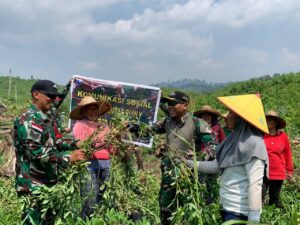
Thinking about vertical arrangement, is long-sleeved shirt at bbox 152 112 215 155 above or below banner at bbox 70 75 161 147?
below

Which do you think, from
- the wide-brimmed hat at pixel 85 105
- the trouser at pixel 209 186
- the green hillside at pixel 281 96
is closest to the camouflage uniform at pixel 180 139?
the trouser at pixel 209 186

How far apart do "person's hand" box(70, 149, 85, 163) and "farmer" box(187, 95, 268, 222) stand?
113 cm

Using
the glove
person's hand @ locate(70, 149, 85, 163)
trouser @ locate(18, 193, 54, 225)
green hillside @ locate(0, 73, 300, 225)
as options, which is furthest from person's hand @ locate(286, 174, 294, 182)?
trouser @ locate(18, 193, 54, 225)

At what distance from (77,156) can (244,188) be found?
4.47ft

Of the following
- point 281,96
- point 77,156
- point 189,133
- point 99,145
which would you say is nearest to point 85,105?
point 99,145

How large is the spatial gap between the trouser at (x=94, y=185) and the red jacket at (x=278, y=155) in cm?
222

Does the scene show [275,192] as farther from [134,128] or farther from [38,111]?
[38,111]

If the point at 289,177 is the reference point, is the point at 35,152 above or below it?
above

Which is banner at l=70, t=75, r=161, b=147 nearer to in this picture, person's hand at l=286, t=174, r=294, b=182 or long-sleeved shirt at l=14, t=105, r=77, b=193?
long-sleeved shirt at l=14, t=105, r=77, b=193

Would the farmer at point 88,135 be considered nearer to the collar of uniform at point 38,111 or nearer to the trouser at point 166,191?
the trouser at point 166,191

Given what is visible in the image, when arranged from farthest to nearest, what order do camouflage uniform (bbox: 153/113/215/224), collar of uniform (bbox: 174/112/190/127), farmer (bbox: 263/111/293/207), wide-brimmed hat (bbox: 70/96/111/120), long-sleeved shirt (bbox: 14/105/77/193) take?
farmer (bbox: 263/111/293/207) < wide-brimmed hat (bbox: 70/96/111/120) < collar of uniform (bbox: 174/112/190/127) < camouflage uniform (bbox: 153/113/215/224) < long-sleeved shirt (bbox: 14/105/77/193)

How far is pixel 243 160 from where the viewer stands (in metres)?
2.83

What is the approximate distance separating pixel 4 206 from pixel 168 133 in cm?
194

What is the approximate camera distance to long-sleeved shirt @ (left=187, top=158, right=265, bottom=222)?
2.78m
